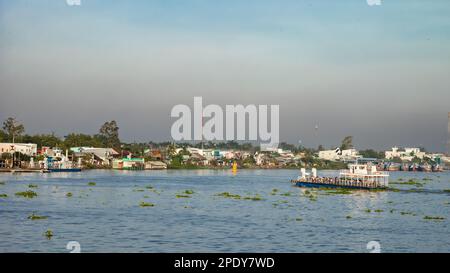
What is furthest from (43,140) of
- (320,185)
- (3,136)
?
(320,185)

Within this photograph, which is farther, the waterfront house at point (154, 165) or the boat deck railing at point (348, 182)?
the waterfront house at point (154, 165)

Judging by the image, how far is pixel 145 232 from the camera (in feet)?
124

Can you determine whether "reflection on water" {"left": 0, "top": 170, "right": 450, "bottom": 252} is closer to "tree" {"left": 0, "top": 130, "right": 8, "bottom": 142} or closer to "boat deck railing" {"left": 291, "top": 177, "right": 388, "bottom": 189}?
"boat deck railing" {"left": 291, "top": 177, "right": 388, "bottom": 189}

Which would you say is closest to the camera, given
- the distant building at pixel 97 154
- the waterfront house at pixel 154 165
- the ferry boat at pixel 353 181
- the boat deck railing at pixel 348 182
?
the boat deck railing at pixel 348 182

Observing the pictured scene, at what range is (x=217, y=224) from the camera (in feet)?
140

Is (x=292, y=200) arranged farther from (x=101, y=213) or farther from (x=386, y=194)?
(x=101, y=213)

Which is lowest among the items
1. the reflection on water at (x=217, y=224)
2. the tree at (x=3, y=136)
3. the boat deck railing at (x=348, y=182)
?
the reflection on water at (x=217, y=224)

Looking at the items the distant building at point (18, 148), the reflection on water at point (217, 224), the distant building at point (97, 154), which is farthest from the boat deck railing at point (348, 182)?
the distant building at point (97, 154)

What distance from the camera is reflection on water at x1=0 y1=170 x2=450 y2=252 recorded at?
34.1 meters

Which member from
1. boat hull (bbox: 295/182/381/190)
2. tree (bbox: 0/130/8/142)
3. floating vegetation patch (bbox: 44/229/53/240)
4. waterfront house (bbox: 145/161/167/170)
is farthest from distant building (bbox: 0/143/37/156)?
floating vegetation patch (bbox: 44/229/53/240)

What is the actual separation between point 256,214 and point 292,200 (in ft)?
51.6

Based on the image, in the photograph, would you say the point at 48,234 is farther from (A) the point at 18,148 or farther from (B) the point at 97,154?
(B) the point at 97,154

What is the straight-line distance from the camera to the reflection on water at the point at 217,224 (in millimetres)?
34094

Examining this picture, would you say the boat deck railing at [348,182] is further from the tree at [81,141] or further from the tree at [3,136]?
the tree at [81,141]
